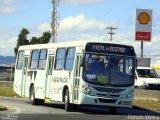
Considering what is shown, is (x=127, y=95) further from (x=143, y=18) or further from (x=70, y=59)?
(x=143, y=18)

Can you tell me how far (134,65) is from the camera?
81.5ft

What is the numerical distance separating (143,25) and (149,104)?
83.7 feet

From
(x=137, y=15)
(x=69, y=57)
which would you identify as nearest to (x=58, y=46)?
(x=69, y=57)

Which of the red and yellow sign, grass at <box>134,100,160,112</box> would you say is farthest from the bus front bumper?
the red and yellow sign

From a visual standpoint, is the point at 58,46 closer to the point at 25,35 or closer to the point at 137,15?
the point at 137,15

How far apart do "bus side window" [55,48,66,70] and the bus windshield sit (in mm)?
2672

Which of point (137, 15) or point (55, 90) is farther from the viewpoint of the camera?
point (137, 15)

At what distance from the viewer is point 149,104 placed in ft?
105

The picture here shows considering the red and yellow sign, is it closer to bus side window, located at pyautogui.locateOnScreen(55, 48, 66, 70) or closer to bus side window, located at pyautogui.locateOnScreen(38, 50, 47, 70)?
bus side window, located at pyautogui.locateOnScreen(38, 50, 47, 70)

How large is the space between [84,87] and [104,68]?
1.20m

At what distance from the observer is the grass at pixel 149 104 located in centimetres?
3040

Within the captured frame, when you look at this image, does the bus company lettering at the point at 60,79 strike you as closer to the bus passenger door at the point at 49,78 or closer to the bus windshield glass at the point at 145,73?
the bus passenger door at the point at 49,78

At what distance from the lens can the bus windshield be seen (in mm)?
24094

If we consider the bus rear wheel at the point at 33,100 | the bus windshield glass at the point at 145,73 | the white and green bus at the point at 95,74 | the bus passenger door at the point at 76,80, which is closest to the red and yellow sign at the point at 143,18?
the bus windshield glass at the point at 145,73
